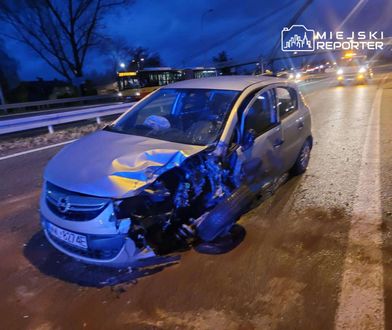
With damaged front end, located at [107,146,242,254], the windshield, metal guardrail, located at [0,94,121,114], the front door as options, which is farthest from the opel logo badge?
metal guardrail, located at [0,94,121,114]

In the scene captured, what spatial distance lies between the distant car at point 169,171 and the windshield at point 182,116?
0.01 meters

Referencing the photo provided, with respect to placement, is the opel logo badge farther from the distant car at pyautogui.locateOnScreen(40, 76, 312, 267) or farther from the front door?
the front door

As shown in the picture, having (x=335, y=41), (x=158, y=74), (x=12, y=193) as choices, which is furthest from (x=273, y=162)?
(x=335, y=41)

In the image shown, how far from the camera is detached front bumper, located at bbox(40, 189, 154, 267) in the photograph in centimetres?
287

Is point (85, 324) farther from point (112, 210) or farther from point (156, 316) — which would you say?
point (112, 210)

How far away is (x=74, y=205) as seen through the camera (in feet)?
9.75

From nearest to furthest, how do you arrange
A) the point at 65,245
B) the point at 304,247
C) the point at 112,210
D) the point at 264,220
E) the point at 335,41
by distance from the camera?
the point at 112,210
the point at 65,245
the point at 304,247
the point at 264,220
the point at 335,41

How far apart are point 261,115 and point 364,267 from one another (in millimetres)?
2081

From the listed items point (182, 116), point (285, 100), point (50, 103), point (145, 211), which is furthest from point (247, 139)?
point (50, 103)

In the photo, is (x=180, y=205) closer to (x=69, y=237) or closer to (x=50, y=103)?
(x=69, y=237)

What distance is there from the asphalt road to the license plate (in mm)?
381

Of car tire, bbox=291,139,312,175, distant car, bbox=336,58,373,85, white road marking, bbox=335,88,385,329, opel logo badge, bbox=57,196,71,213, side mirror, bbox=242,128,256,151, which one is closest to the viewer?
white road marking, bbox=335,88,385,329

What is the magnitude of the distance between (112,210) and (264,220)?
79.0 inches

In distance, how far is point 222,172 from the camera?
3.60m
